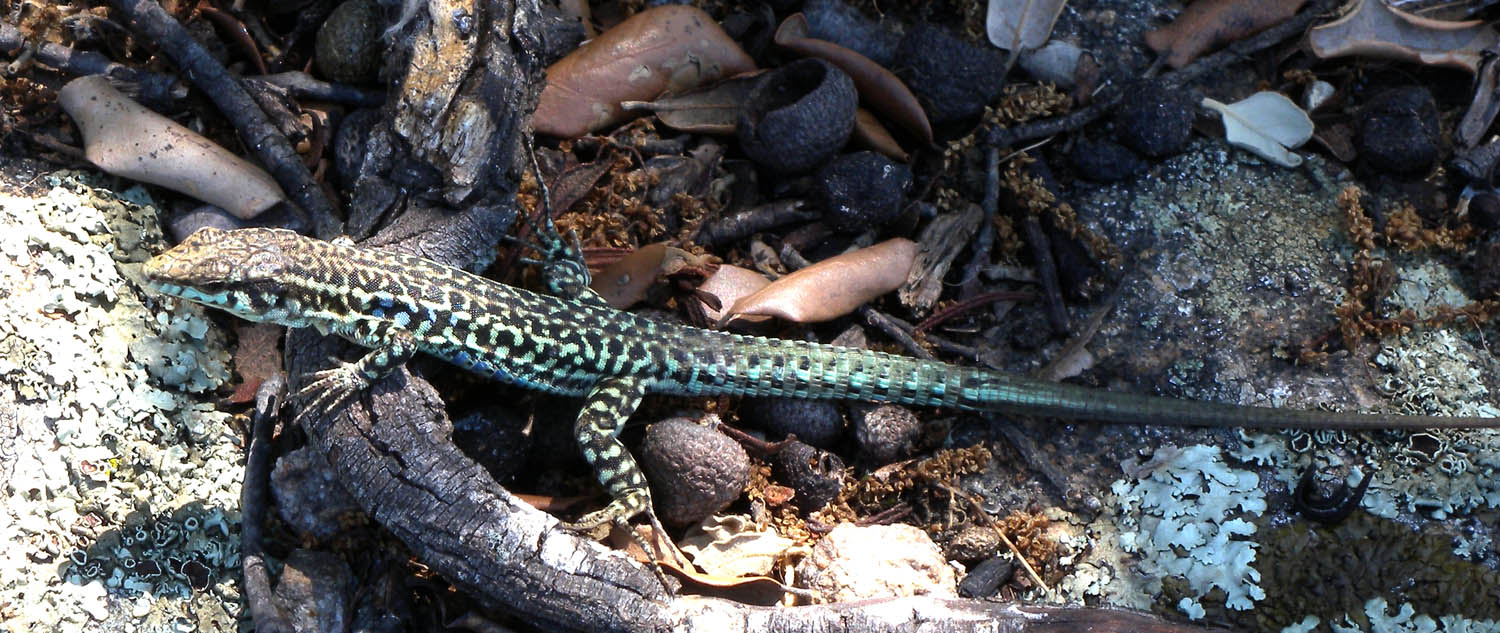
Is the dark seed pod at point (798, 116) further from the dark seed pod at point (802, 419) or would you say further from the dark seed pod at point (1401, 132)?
the dark seed pod at point (1401, 132)

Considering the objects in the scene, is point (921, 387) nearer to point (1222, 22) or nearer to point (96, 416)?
point (1222, 22)

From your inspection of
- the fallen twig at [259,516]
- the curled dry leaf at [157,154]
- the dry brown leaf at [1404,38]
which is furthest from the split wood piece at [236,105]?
the dry brown leaf at [1404,38]

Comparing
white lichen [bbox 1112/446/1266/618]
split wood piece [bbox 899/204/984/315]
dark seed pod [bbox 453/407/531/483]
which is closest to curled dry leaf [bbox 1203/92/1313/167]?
split wood piece [bbox 899/204/984/315]

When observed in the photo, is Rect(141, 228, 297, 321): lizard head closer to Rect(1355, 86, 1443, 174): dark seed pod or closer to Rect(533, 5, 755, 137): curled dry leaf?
Rect(533, 5, 755, 137): curled dry leaf

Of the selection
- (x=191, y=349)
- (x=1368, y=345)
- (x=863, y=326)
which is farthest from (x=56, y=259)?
(x=1368, y=345)

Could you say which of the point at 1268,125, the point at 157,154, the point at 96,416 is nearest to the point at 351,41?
the point at 157,154

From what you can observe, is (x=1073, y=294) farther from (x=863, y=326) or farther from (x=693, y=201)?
(x=693, y=201)
